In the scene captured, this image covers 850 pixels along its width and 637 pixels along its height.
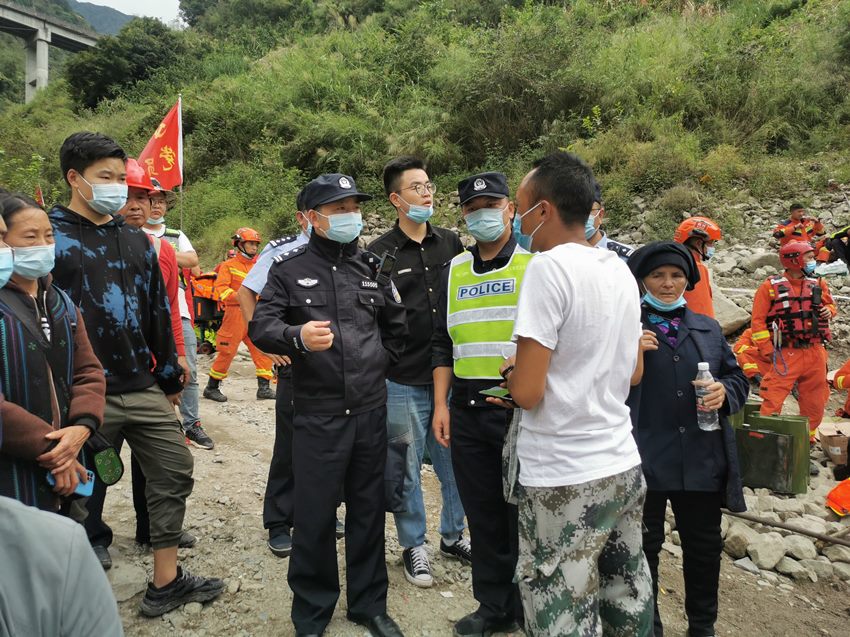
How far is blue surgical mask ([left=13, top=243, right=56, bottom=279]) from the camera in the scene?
2057 mm

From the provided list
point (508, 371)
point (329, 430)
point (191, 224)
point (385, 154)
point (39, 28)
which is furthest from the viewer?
point (39, 28)

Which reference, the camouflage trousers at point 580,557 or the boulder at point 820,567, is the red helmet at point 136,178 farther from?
the boulder at point 820,567

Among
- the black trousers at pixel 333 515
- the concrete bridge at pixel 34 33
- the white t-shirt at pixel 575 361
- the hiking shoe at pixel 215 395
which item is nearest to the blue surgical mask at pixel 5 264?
the black trousers at pixel 333 515

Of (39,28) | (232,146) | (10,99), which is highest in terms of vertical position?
(39,28)

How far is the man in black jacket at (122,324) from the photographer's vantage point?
252cm

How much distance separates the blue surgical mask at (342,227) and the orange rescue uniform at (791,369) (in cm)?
439

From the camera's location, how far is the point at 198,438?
4883mm

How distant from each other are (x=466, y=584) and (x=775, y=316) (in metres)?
4.09

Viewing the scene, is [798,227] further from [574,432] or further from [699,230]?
[574,432]

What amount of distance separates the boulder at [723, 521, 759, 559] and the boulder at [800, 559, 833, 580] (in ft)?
0.98

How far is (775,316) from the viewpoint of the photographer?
537 cm

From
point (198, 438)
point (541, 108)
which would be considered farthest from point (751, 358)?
point (541, 108)

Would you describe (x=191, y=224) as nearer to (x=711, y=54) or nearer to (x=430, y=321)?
(x=711, y=54)

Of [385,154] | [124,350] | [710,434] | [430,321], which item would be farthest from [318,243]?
[385,154]
